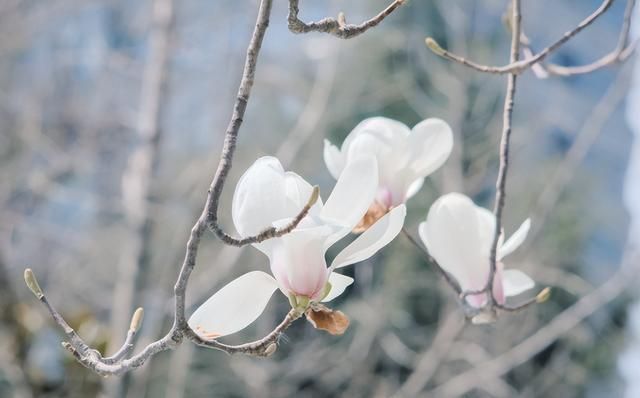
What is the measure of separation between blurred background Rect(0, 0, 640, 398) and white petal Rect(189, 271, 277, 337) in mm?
1716

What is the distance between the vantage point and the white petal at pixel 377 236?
0.42 metres

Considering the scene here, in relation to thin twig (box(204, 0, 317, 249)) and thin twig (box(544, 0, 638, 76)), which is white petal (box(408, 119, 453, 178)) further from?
thin twig (box(204, 0, 317, 249))

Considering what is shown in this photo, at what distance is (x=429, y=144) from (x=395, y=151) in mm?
29

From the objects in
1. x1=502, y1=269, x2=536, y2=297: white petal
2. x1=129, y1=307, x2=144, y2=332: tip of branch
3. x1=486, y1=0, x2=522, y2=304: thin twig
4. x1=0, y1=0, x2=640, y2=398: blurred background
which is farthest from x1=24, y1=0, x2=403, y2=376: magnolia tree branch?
x1=0, y1=0, x2=640, y2=398: blurred background

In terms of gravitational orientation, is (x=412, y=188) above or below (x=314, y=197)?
below

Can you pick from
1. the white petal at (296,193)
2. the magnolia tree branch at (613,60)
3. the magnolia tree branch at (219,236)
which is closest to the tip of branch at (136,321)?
the magnolia tree branch at (219,236)

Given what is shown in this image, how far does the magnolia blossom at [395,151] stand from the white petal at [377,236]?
15 centimetres

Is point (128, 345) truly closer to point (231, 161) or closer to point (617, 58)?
point (231, 161)

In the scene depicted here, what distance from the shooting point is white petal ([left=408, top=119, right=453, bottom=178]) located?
1.98ft

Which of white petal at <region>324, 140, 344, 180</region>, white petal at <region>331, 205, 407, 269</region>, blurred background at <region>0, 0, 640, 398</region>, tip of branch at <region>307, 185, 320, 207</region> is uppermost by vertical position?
tip of branch at <region>307, 185, 320, 207</region>

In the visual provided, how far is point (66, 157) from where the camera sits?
3.08m

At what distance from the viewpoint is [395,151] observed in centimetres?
62

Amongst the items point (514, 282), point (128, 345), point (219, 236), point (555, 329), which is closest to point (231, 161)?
point (219, 236)

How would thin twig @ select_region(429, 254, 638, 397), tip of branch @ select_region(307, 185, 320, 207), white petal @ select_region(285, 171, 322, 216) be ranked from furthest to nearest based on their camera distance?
thin twig @ select_region(429, 254, 638, 397) → white petal @ select_region(285, 171, 322, 216) → tip of branch @ select_region(307, 185, 320, 207)
